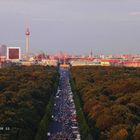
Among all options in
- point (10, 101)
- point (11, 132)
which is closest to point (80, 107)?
point (10, 101)

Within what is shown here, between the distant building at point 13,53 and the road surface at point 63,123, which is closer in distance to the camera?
the road surface at point 63,123

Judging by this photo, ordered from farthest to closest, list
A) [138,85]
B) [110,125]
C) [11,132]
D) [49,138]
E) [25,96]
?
[138,85]
[25,96]
[49,138]
[110,125]
[11,132]

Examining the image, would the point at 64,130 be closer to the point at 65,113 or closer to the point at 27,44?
the point at 65,113

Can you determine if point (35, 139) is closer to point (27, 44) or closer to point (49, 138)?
point (49, 138)

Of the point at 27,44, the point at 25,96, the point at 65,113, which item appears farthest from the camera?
the point at 27,44

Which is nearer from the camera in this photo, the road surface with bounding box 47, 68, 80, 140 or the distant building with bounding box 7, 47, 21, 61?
the road surface with bounding box 47, 68, 80, 140

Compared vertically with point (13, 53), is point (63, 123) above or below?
below

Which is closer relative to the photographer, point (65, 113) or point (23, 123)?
point (23, 123)

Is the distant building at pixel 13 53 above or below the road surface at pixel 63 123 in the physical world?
above

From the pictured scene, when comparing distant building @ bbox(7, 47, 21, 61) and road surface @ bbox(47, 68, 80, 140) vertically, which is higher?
distant building @ bbox(7, 47, 21, 61)

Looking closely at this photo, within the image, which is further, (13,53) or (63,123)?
(13,53)
